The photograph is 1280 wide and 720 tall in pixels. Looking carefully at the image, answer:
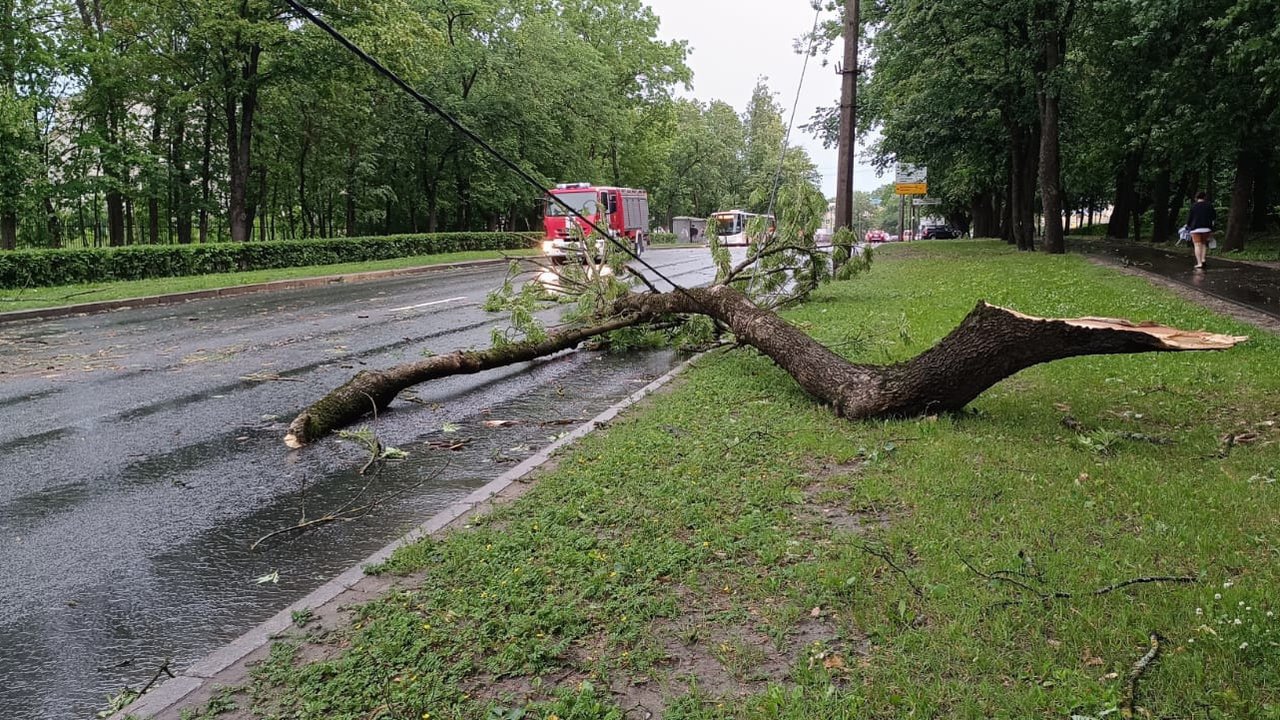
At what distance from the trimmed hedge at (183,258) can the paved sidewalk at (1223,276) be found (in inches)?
460

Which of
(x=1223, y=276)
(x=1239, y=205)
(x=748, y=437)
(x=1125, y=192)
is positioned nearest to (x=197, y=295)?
(x=748, y=437)

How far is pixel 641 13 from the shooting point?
5450 centimetres

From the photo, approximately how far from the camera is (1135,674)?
253 centimetres

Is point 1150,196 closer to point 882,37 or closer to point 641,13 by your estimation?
point 882,37

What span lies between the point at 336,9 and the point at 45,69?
11.3 m

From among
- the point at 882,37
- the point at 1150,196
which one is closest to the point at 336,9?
the point at 882,37

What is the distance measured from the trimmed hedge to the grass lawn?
990 centimetres

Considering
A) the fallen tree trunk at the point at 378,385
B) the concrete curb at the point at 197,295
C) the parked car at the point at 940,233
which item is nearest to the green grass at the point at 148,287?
the concrete curb at the point at 197,295

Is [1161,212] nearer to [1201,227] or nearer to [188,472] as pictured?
[1201,227]

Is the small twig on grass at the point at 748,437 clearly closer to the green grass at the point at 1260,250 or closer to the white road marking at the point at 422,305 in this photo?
the white road marking at the point at 422,305

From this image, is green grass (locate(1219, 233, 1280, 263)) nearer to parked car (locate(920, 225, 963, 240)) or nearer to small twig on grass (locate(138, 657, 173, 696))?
small twig on grass (locate(138, 657, 173, 696))

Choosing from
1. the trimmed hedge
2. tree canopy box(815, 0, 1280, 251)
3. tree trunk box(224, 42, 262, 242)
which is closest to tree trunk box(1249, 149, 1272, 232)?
tree canopy box(815, 0, 1280, 251)

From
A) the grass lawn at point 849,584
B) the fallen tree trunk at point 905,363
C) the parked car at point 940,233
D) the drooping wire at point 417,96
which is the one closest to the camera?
the grass lawn at point 849,584

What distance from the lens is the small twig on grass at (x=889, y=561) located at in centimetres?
317
